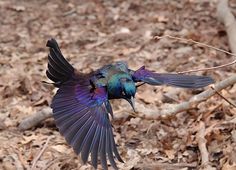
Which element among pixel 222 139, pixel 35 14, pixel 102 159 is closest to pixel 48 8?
pixel 35 14

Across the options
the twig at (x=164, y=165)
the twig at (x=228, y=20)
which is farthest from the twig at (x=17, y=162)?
the twig at (x=228, y=20)

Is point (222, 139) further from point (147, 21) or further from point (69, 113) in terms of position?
point (147, 21)

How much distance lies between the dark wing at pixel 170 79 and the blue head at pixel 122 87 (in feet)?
0.45

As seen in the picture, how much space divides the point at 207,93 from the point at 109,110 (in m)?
0.96

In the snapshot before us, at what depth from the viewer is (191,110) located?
4.30m

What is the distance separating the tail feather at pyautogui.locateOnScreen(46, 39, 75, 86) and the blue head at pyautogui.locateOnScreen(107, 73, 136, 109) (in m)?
0.32

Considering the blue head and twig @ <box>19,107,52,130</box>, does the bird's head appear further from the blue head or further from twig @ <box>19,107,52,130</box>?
twig @ <box>19,107,52,130</box>

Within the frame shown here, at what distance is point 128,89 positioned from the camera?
10.5 ft

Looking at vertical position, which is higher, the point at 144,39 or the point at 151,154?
the point at 144,39

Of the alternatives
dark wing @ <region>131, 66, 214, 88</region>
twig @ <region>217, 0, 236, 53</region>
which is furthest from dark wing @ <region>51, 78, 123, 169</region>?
twig @ <region>217, 0, 236, 53</region>

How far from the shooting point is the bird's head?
3.18 meters

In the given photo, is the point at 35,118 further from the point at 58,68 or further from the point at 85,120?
the point at 85,120

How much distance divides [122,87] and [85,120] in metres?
0.30

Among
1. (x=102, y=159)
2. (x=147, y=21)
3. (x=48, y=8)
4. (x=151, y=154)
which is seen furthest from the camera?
(x=48, y=8)
